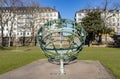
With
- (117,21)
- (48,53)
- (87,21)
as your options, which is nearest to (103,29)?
(87,21)

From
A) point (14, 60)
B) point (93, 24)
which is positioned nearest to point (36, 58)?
point (14, 60)

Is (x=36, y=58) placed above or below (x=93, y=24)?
below

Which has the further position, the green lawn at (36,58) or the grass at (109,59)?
the green lawn at (36,58)

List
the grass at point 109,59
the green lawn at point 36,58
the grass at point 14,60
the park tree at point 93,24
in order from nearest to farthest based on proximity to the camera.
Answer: the grass at point 109,59 < the green lawn at point 36,58 < the grass at point 14,60 < the park tree at point 93,24

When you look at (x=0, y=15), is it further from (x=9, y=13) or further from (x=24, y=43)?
(x=24, y=43)

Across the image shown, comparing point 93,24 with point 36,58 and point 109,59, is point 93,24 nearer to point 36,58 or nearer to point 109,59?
point 36,58

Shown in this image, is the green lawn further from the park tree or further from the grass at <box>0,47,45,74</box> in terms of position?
the park tree

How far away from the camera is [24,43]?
212ft

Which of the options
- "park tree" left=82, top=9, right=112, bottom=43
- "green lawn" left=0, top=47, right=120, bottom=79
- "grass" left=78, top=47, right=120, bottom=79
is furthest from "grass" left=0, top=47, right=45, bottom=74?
"park tree" left=82, top=9, right=112, bottom=43

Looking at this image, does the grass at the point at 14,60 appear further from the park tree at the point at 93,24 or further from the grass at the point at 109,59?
the park tree at the point at 93,24

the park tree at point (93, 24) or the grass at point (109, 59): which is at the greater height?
the park tree at point (93, 24)

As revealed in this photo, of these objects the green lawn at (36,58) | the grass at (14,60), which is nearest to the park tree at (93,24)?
the green lawn at (36,58)

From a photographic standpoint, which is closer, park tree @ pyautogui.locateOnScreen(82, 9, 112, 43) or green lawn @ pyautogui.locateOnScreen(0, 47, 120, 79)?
green lawn @ pyautogui.locateOnScreen(0, 47, 120, 79)

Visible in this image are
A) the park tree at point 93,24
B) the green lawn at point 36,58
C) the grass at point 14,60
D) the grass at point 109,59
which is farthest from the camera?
the park tree at point 93,24
